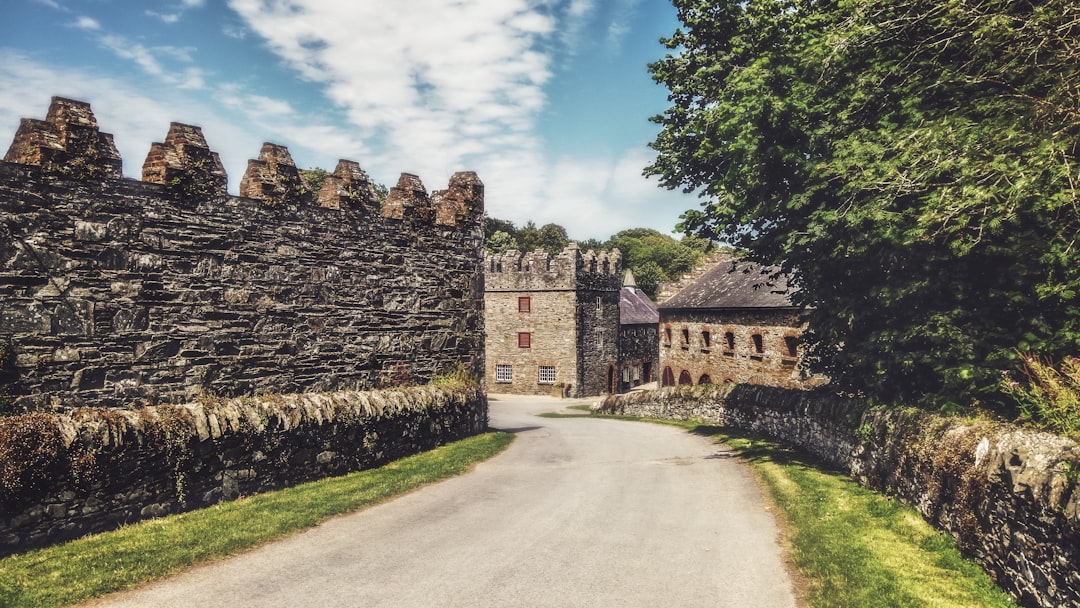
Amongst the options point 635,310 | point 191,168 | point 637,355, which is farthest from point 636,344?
point 191,168

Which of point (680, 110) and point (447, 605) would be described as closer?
point (447, 605)

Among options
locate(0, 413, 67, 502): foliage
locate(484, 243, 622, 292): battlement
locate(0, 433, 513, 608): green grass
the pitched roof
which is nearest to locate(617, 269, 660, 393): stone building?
the pitched roof

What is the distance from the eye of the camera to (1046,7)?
372 inches

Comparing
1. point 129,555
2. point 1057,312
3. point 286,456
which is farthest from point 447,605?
point 1057,312

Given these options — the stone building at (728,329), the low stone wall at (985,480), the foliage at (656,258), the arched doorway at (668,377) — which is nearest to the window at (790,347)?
the stone building at (728,329)

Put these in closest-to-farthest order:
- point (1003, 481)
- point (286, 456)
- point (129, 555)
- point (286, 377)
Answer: point (1003, 481)
point (129, 555)
point (286, 456)
point (286, 377)

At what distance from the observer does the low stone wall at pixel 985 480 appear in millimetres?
6508

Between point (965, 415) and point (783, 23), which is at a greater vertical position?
point (783, 23)

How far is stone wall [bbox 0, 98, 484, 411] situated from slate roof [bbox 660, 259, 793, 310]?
19.3 m

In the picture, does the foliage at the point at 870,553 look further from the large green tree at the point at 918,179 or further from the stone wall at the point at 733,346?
the stone wall at the point at 733,346

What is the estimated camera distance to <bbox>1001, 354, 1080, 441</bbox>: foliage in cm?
788

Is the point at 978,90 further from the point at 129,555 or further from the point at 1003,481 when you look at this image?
the point at 129,555

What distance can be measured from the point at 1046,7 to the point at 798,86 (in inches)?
159

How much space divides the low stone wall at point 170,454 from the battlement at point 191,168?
3933mm
